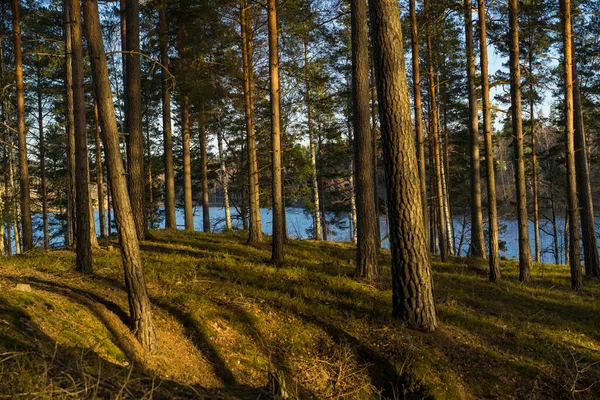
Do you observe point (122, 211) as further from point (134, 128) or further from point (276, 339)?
point (134, 128)

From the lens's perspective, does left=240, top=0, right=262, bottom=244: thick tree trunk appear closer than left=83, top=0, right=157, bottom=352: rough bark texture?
No

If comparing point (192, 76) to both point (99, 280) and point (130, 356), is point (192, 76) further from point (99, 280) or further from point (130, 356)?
Answer: point (130, 356)

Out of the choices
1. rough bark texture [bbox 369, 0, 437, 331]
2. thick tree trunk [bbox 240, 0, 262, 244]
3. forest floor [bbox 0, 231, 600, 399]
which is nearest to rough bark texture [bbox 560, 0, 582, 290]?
forest floor [bbox 0, 231, 600, 399]

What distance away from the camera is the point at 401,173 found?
254 inches

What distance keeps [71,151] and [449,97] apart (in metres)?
20.3

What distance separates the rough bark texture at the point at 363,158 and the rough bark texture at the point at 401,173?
2.48 metres

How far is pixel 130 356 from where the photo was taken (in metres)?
4.96

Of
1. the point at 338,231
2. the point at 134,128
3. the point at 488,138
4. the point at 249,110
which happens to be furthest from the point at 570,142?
the point at 338,231

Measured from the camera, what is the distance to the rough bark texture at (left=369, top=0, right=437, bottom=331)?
6.42 meters

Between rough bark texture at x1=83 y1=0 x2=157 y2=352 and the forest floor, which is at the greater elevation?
rough bark texture at x1=83 y1=0 x2=157 y2=352

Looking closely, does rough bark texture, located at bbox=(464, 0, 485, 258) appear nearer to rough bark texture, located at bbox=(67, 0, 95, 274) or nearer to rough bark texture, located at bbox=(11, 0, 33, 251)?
rough bark texture, located at bbox=(67, 0, 95, 274)

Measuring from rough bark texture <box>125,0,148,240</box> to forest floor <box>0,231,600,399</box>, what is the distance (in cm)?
315

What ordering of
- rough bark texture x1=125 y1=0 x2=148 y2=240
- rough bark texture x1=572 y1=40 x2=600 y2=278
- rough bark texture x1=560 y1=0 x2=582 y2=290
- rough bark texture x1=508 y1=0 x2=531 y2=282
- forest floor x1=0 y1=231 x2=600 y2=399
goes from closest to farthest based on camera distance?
forest floor x1=0 y1=231 x2=600 y2=399
rough bark texture x1=508 y1=0 x2=531 y2=282
rough bark texture x1=560 y1=0 x2=582 y2=290
rough bark texture x1=125 y1=0 x2=148 y2=240
rough bark texture x1=572 y1=40 x2=600 y2=278

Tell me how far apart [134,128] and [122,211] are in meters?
7.97
